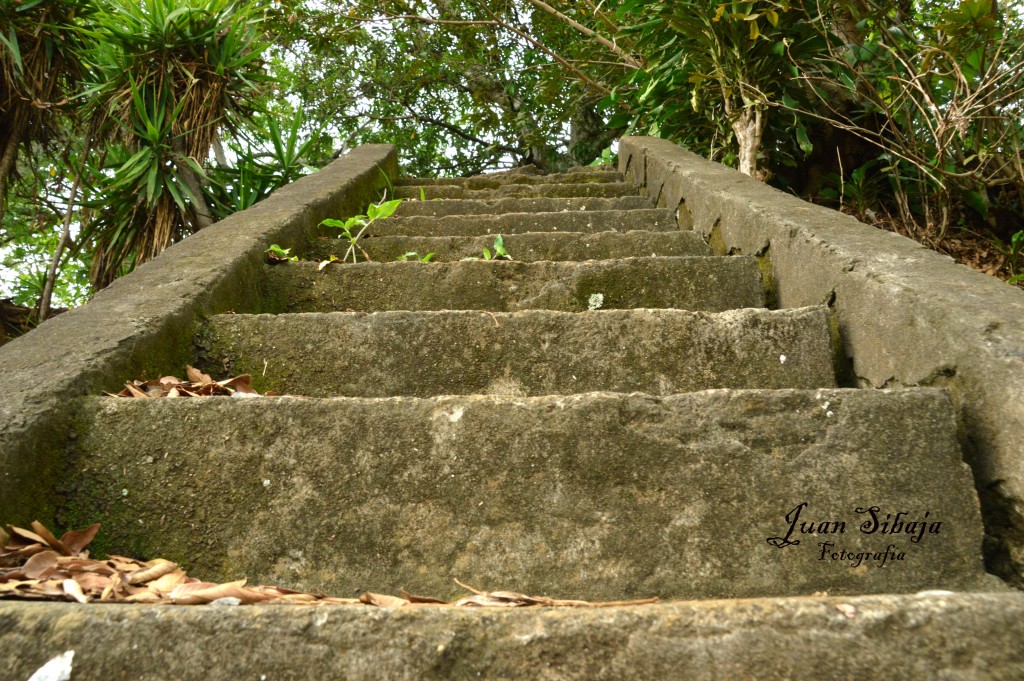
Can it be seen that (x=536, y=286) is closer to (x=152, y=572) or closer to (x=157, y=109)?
(x=152, y=572)

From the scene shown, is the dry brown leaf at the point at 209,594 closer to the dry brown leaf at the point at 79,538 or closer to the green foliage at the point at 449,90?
the dry brown leaf at the point at 79,538

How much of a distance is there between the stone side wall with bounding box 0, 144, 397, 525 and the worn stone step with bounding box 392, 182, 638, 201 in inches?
60.1

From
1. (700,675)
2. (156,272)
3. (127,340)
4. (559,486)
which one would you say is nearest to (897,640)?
(700,675)

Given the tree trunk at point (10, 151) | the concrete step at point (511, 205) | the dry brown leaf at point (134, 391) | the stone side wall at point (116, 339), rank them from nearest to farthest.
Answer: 1. the stone side wall at point (116, 339)
2. the dry brown leaf at point (134, 391)
3. the concrete step at point (511, 205)
4. the tree trunk at point (10, 151)

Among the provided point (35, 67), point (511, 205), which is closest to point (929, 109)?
point (511, 205)

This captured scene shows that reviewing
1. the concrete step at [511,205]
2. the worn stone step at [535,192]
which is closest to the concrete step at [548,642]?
the concrete step at [511,205]

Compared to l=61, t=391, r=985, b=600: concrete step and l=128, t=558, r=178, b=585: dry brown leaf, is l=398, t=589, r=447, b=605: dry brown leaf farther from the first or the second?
l=128, t=558, r=178, b=585: dry brown leaf

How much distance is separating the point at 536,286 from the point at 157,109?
2.24m

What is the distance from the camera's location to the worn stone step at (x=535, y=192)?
161 inches

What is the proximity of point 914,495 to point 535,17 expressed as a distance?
25.2 feet

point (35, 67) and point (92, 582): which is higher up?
point (35, 67)

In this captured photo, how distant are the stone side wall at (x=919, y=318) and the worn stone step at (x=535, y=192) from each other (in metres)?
1.70

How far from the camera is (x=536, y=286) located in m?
2.06

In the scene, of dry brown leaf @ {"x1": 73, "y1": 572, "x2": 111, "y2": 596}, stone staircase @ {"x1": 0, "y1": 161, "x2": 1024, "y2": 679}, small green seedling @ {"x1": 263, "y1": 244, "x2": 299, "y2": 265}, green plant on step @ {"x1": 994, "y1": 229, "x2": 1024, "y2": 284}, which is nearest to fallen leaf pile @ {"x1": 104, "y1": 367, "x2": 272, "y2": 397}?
stone staircase @ {"x1": 0, "y1": 161, "x2": 1024, "y2": 679}
